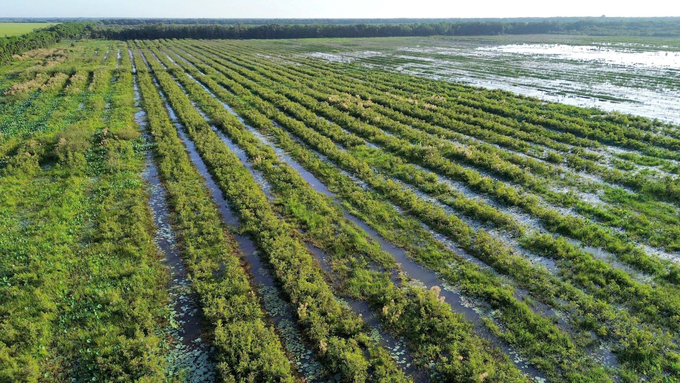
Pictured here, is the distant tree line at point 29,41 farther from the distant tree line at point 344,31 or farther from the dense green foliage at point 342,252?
the dense green foliage at point 342,252

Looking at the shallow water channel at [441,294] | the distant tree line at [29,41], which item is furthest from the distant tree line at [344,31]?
the shallow water channel at [441,294]

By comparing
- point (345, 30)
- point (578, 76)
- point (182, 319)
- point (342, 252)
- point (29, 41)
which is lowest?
point (182, 319)

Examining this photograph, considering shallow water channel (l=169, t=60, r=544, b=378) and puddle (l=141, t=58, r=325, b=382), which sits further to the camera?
shallow water channel (l=169, t=60, r=544, b=378)

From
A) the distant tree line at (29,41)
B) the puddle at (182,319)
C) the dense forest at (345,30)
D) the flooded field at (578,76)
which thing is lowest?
the puddle at (182,319)

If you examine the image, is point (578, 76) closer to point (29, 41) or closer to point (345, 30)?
point (29, 41)

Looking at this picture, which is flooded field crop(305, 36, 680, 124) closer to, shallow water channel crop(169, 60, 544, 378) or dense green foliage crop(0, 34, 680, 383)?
dense green foliage crop(0, 34, 680, 383)

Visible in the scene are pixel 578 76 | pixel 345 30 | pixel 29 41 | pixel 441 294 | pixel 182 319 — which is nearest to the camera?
pixel 182 319

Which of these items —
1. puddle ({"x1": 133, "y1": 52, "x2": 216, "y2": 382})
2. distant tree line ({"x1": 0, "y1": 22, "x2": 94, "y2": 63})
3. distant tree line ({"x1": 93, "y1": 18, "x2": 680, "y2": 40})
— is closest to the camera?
puddle ({"x1": 133, "y1": 52, "x2": 216, "y2": 382})

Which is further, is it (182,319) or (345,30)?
(345,30)

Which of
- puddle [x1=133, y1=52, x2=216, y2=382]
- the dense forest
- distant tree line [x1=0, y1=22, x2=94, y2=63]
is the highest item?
the dense forest

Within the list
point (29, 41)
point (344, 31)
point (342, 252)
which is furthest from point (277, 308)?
point (344, 31)

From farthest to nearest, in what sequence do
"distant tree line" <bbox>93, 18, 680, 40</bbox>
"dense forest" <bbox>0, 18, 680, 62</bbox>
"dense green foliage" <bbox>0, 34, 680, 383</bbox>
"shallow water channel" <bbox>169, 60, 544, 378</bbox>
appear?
"distant tree line" <bbox>93, 18, 680, 40</bbox>, "dense forest" <bbox>0, 18, 680, 62</bbox>, "shallow water channel" <bbox>169, 60, 544, 378</bbox>, "dense green foliage" <bbox>0, 34, 680, 383</bbox>

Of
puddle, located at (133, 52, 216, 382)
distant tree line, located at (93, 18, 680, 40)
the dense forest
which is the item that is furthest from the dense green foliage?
distant tree line, located at (93, 18, 680, 40)
